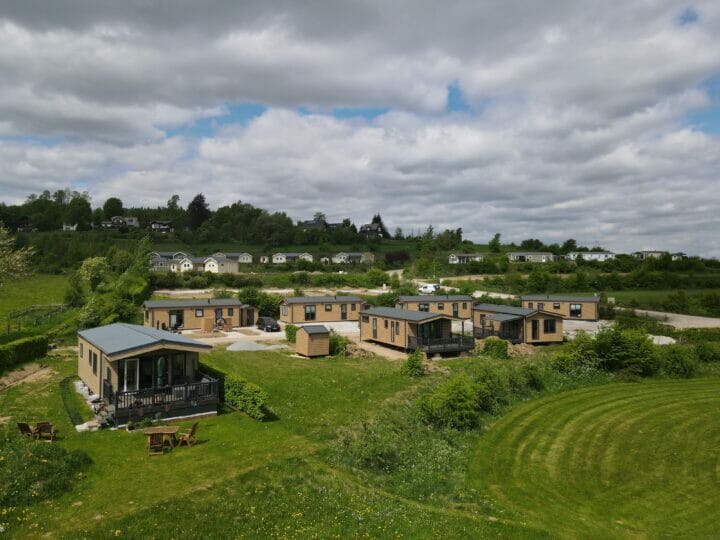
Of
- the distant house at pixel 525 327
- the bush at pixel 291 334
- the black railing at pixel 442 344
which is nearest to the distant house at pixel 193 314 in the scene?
the bush at pixel 291 334

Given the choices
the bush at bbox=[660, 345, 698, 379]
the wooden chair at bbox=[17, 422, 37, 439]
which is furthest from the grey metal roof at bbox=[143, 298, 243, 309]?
the bush at bbox=[660, 345, 698, 379]

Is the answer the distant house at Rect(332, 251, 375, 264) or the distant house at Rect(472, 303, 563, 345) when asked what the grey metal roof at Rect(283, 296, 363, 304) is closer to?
the distant house at Rect(472, 303, 563, 345)

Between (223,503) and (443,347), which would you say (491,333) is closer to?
(443,347)

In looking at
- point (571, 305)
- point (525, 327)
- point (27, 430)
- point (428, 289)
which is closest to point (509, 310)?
point (525, 327)

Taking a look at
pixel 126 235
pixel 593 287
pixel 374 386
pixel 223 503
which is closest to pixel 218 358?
pixel 374 386

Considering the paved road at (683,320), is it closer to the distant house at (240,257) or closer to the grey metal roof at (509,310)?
the grey metal roof at (509,310)

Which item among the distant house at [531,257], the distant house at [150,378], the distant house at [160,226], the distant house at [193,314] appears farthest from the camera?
the distant house at [160,226]
